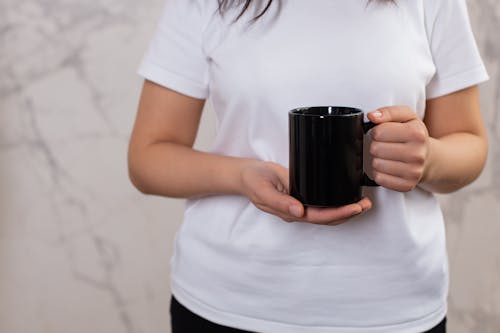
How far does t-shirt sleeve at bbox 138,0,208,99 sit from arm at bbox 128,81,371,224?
0.02 meters

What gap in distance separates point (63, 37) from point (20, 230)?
39 centimetres

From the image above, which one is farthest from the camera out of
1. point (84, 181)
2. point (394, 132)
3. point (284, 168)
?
point (84, 181)

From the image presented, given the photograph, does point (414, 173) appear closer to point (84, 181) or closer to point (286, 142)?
point (286, 142)

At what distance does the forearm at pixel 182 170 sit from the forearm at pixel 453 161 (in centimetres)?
20

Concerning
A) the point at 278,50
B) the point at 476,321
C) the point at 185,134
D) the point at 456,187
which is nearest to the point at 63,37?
the point at 185,134

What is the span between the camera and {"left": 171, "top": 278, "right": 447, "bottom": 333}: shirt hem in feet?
2.68

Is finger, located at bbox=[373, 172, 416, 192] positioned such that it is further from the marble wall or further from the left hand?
the marble wall

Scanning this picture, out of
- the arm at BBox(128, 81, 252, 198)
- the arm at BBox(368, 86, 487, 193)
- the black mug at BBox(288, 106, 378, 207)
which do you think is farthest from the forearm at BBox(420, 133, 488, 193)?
the arm at BBox(128, 81, 252, 198)

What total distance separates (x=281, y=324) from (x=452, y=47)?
1.17 feet

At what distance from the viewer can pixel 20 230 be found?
5.04ft

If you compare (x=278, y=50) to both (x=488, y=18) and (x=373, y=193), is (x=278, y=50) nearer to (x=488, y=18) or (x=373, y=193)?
(x=373, y=193)

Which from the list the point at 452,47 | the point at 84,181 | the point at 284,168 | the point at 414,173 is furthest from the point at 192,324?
the point at 84,181

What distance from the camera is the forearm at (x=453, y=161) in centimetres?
80

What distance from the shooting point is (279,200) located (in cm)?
75
